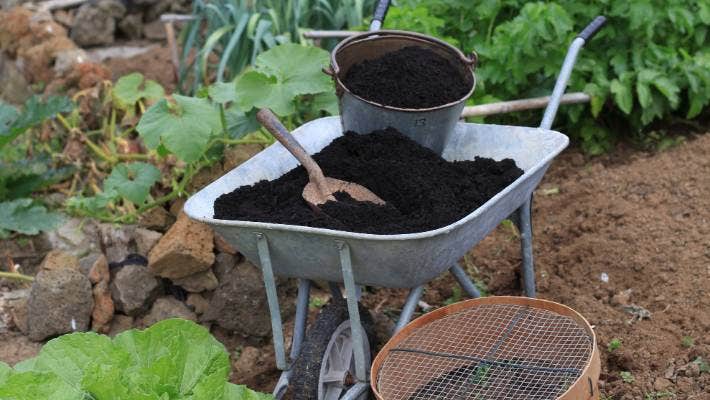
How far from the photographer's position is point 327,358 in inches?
109

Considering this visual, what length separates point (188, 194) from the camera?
12.0ft

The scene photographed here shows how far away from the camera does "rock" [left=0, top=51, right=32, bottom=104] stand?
5.54m

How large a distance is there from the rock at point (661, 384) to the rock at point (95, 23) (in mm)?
4228

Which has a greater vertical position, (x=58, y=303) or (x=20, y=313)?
(x=58, y=303)

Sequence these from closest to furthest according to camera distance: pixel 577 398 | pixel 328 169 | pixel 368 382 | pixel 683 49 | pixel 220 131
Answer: pixel 577 398 → pixel 368 382 → pixel 328 169 → pixel 220 131 → pixel 683 49

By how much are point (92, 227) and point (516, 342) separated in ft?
6.31

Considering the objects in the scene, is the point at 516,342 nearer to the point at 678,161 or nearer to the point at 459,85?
the point at 459,85

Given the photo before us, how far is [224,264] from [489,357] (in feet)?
3.86

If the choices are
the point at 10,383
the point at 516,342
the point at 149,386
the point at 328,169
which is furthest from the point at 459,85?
the point at 10,383

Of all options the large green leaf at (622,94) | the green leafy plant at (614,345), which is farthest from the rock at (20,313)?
the large green leaf at (622,94)

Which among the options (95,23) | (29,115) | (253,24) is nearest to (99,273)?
(29,115)

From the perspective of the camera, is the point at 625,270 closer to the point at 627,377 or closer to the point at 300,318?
the point at 627,377

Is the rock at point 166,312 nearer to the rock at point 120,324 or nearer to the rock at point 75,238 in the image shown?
the rock at point 120,324

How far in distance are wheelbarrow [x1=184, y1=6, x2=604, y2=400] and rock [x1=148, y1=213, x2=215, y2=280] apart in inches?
22.2
